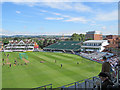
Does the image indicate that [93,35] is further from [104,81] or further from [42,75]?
[104,81]

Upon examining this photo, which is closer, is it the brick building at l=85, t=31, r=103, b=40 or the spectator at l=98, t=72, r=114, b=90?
the spectator at l=98, t=72, r=114, b=90

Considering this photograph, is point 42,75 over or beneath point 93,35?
beneath

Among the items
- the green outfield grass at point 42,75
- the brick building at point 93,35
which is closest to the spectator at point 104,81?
the green outfield grass at point 42,75

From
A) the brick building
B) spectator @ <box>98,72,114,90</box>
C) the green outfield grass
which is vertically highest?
the brick building

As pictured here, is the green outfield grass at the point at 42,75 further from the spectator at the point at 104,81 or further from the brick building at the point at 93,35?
the brick building at the point at 93,35

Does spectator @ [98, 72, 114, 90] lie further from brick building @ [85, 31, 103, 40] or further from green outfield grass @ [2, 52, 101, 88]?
brick building @ [85, 31, 103, 40]

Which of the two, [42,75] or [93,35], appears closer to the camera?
[42,75]

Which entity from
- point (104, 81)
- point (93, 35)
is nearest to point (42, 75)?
point (104, 81)

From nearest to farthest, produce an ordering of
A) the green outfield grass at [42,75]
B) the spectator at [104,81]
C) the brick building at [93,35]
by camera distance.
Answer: the spectator at [104,81], the green outfield grass at [42,75], the brick building at [93,35]

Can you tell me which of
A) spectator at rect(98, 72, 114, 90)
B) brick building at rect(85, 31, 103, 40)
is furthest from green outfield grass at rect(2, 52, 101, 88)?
brick building at rect(85, 31, 103, 40)

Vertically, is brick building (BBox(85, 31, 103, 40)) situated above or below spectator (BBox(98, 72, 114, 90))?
above

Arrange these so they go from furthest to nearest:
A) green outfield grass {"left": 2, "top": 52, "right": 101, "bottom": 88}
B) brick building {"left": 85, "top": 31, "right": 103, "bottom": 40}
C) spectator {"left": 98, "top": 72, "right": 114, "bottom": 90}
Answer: brick building {"left": 85, "top": 31, "right": 103, "bottom": 40}
green outfield grass {"left": 2, "top": 52, "right": 101, "bottom": 88}
spectator {"left": 98, "top": 72, "right": 114, "bottom": 90}

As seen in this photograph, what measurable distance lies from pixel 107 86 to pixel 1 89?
443 inches

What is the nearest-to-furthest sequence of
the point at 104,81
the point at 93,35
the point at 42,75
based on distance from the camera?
the point at 104,81, the point at 42,75, the point at 93,35
